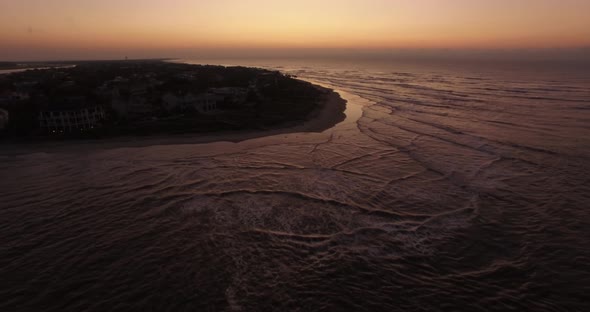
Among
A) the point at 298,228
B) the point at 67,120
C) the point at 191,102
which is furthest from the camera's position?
the point at 191,102

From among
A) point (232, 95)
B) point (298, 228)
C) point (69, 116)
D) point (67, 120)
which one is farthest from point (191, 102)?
point (298, 228)

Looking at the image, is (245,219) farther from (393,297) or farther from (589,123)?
(589,123)

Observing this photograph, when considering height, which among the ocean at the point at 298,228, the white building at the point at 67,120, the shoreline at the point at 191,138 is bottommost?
the ocean at the point at 298,228

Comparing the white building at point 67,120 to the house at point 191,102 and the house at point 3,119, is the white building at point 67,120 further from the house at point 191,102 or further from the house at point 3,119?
the house at point 191,102

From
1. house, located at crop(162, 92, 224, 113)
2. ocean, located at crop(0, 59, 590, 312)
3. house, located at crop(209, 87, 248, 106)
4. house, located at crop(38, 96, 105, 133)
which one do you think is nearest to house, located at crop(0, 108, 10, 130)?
house, located at crop(38, 96, 105, 133)

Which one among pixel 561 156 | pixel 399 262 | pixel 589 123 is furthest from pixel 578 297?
pixel 589 123

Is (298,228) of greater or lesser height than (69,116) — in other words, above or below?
below

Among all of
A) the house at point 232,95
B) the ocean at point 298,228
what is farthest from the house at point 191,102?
the ocean at point 298,228

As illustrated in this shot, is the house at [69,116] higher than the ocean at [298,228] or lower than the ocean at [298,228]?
higher

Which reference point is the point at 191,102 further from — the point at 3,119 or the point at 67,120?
the point at 3,119
